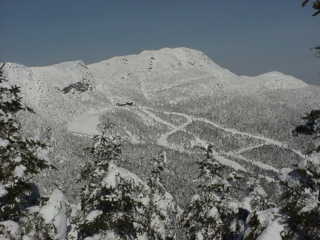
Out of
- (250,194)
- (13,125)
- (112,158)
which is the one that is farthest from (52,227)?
(250,194)

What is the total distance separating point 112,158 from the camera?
64.7 feet

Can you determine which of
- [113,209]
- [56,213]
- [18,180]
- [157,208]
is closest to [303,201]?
[18,180]

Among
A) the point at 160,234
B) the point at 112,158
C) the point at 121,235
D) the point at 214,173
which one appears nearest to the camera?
the point at 121,235

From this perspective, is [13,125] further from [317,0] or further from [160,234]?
[160,234]

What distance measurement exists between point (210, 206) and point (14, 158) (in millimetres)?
17162

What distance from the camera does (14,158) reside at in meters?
11.7

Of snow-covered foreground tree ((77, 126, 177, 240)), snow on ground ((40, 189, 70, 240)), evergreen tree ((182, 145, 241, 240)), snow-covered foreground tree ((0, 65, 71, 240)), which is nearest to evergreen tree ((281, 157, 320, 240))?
snow-covered foreground tree ((0, 65, 71, 240))

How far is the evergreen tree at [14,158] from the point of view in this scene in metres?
11.2

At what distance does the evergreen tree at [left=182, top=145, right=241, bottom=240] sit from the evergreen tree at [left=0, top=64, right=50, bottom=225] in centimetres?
1545

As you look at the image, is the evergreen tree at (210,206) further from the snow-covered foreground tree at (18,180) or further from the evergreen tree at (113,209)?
the snow-covered foreground tree at (18,180)

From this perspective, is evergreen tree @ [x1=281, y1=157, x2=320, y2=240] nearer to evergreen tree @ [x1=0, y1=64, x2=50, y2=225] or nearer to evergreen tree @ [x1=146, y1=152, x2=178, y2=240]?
evergreen tree @ [x1=0, y1=64, x2=50, y2=225]

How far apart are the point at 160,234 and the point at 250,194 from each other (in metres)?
11.3

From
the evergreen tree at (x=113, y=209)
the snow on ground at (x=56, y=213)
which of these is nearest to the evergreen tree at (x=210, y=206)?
the evergreen tree at (x=113, y=209)

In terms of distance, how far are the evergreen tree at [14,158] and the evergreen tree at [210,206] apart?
1545 cm
